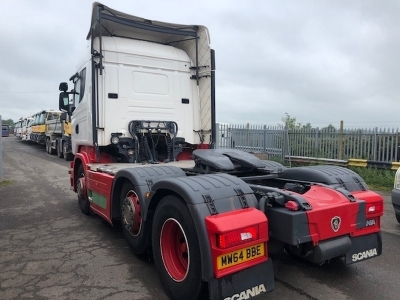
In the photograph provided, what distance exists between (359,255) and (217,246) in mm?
1658

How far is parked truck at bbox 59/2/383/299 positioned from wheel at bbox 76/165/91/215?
0.03 meters

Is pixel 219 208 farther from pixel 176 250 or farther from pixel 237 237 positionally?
pixel 176 250

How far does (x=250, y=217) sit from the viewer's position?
2746mm

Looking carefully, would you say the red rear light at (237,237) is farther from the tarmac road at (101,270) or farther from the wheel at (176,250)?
the tarmac road at (101,270)

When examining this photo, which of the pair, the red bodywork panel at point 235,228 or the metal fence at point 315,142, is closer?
the red bodywork panel at point 235,228

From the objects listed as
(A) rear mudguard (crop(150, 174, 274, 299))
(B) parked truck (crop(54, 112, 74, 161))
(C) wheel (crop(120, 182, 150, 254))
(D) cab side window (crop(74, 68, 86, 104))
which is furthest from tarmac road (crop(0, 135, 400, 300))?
(B) parked truck (crop(54, 112, 74, 161))

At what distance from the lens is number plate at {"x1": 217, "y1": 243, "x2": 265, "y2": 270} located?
2.60 meters

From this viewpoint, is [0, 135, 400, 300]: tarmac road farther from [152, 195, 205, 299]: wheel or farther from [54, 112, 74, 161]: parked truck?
[54, 112, 74, 161]: parked truck

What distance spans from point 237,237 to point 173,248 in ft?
3.21

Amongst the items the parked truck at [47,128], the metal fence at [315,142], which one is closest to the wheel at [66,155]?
the parked truck at [47,128]

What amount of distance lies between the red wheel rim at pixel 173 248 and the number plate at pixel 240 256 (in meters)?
0.71

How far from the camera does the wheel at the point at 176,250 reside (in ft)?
9.29

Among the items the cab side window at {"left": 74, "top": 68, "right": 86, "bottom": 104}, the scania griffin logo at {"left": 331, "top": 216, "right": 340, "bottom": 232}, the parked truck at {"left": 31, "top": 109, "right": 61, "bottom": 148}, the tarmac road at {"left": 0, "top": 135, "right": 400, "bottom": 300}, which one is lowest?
the tarmac road at {"left": 0, "top": 135, "right": 400, "bottom": 300}

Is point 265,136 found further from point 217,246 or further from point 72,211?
point 217,246
